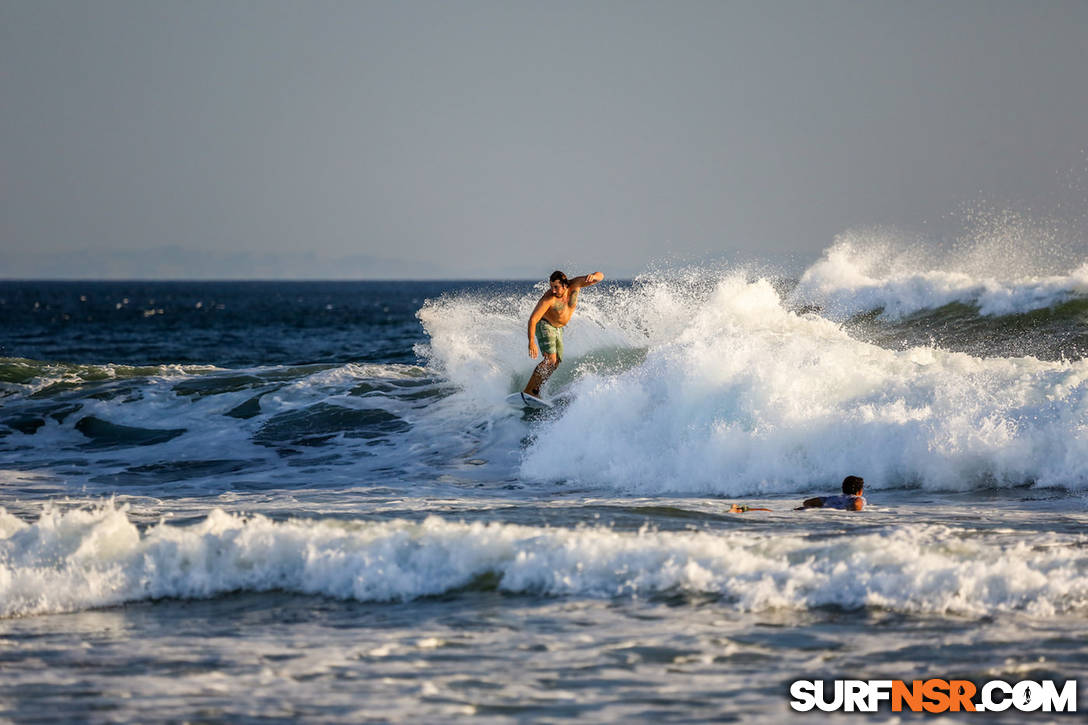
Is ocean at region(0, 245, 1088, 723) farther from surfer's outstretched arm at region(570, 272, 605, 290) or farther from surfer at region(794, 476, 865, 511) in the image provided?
surfer's outstretched arm at region(570, 272, 605, 290)

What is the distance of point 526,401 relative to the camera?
14.5 m

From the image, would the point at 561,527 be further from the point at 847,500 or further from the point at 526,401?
the point at 526,401

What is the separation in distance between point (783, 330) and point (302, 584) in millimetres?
9582

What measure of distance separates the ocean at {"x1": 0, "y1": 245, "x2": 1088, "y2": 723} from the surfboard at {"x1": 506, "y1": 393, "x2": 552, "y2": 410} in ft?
0.76

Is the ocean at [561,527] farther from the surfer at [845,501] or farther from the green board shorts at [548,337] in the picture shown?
the green board shorts at [548,337]

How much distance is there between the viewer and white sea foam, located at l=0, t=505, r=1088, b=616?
21.6 feet

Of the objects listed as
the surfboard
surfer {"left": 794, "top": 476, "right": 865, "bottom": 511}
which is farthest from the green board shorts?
surfer {"left": 794, "top": 476, "right": 865, "bottom": 511}

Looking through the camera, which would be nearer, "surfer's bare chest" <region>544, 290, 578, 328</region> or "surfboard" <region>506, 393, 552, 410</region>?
"surfer's bare chest" <region>544, 290, 578, 328</region>

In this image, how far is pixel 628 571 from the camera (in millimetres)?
7066

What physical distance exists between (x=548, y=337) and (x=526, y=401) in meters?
1.08

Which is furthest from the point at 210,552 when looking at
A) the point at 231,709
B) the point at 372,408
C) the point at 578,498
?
the point at 372,408

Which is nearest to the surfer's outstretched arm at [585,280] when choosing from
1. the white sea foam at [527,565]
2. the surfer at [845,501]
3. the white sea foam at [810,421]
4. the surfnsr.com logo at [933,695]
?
the white sea foam at [810,421]

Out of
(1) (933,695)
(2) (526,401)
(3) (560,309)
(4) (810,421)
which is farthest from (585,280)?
(1) (933,695)

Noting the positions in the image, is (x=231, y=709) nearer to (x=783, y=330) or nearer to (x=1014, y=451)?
(x=1014, y=451)
